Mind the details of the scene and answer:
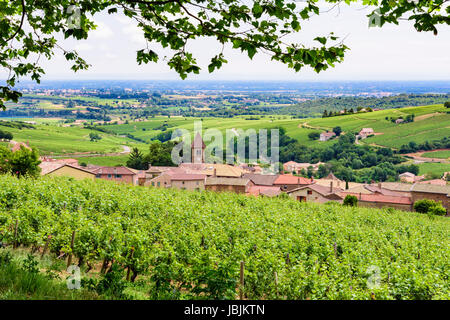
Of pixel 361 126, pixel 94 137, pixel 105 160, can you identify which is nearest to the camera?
pixel 105 160

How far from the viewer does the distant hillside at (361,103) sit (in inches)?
6516

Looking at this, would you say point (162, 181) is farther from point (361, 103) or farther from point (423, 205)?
point (361, 103)

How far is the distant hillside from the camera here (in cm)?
16550

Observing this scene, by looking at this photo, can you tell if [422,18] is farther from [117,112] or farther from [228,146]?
[117,112]

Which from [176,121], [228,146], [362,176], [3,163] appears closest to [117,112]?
[176,121]

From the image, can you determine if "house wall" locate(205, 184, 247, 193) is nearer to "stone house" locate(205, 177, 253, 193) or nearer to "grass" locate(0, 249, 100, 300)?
"stone house" locate(205, 177, 253, 193)

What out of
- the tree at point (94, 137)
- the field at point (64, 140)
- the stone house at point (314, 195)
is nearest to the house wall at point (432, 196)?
the stone house at point (314, 195)

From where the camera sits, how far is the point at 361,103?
181m

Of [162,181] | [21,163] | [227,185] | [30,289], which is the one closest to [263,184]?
[227,185]

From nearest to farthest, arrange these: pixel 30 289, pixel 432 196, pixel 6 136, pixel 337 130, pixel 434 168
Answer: pixel 30 289 < pixel 432 196 < pixel 434 168 < pixel 6 136 < pixel 337 130

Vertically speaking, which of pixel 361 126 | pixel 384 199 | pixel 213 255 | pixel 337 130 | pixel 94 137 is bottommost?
pixel 384 199

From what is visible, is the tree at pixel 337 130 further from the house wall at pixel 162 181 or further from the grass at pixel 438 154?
the house wall at pixel 162 181

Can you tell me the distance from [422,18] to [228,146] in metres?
112

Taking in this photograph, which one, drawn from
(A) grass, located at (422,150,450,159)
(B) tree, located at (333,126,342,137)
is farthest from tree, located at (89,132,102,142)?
(A) grass, located at (422,150,450,159)
